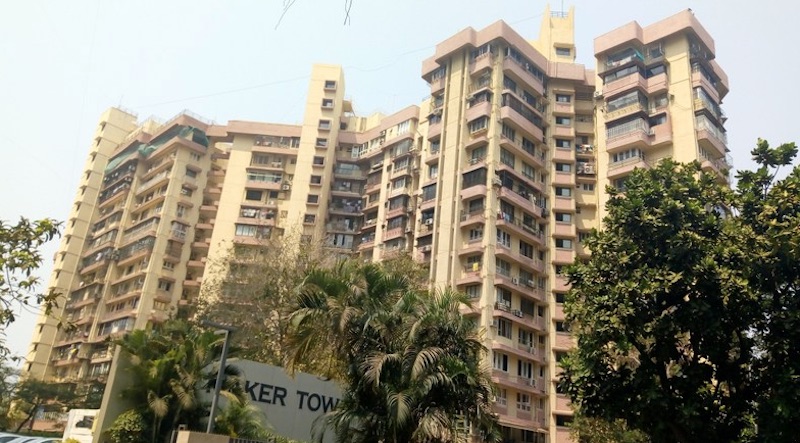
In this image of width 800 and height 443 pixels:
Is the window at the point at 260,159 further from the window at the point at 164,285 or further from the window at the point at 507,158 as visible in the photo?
the window at the point at 507,158

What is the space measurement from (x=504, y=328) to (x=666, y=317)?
27.1 m

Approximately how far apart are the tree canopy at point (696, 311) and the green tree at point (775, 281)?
0.10 feet

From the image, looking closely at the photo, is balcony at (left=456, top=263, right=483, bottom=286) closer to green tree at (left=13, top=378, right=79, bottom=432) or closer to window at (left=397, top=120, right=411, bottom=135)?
window at (left=397, top=120, right=411, bottom=135)

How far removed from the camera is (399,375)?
15031 mm

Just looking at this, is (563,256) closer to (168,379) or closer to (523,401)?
(523,401)

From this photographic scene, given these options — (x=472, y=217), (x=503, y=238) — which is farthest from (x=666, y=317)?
(x=472, y=217)

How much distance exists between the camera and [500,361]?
42.2 metres

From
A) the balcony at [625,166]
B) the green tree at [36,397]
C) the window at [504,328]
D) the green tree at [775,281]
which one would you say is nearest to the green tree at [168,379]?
the green tree at [775,281]

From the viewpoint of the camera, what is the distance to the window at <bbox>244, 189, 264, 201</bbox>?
212ft

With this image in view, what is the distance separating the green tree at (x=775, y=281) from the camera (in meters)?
14.8

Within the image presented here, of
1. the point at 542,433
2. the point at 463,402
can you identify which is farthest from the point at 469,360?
the point at 542,433

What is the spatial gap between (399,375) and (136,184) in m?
65.4

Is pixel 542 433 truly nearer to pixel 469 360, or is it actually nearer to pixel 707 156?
pixel 707 156

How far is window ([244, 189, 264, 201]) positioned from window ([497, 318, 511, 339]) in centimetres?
3215
